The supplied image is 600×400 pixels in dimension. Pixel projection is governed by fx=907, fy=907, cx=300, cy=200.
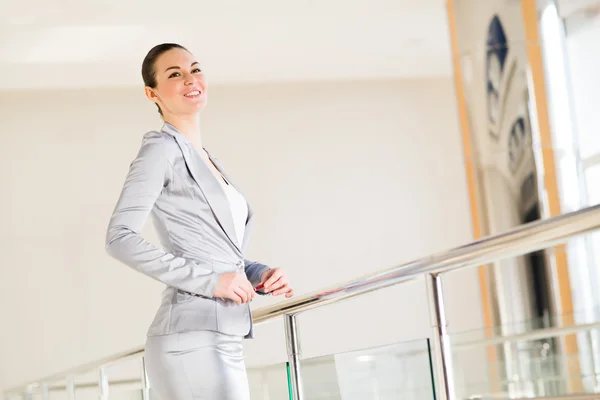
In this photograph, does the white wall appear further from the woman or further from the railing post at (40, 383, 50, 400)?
the woman

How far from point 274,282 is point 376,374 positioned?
40 centimetres

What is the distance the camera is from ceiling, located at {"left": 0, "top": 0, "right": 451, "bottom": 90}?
6676 mm

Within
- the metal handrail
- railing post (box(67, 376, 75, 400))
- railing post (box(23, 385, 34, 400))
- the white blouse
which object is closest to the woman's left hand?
the white blouse

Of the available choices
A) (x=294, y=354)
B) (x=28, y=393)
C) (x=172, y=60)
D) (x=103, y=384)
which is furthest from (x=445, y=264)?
(x=28, y=393)

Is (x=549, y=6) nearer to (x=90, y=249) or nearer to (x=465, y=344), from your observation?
(x=465, y=344)

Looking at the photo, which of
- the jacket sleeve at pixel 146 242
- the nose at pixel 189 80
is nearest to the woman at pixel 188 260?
the jacket sleeve at pixel 146 242

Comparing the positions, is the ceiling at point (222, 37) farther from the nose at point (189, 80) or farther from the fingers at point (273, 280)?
the fingers at point (273, 280)

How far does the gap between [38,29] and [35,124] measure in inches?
77.5

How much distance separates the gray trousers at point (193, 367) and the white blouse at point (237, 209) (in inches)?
8.6

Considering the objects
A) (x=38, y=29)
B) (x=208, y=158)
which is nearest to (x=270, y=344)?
(x=38, y=29)

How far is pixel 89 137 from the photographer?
8680mm

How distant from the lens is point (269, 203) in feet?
29.7

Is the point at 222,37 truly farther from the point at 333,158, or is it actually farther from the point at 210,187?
the point at 210,187

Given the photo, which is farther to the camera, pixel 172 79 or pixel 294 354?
pixel 294 354
